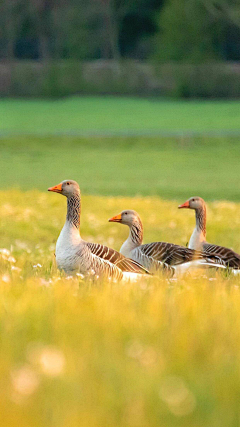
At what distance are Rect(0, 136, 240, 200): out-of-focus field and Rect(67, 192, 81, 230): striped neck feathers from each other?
16.1m

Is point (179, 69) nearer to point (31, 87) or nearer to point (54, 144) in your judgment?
point (31, 87)

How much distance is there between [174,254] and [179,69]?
5964cm

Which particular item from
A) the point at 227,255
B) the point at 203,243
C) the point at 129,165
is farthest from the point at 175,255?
the point at 129,165

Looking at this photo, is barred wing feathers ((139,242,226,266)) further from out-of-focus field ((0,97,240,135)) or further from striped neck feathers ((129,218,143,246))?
out-of-focus field ((0,97,240,135))

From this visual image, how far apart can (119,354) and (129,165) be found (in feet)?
104

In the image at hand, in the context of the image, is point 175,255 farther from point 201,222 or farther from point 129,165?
point 129,165

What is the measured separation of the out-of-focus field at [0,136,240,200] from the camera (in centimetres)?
2688

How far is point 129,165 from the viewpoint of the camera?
116 feet

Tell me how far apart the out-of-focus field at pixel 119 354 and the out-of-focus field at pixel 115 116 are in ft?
144

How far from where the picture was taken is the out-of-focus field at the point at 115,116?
172ft

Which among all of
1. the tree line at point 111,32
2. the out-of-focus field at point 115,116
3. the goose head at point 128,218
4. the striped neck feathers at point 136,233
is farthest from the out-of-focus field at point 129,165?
the tree line at point 111,32

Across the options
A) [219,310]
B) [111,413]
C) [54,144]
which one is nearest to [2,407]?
[111,413]

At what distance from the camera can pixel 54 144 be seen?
146ft

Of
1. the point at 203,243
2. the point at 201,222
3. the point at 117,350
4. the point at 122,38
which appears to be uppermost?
the point at 117,350
